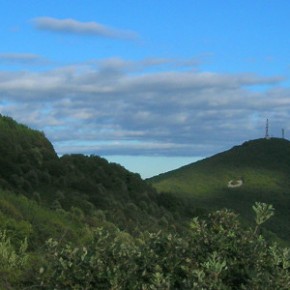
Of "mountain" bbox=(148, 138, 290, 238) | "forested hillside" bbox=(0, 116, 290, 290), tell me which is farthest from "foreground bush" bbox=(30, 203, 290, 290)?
"mountain" bbox=(148, 138, 290, 238)

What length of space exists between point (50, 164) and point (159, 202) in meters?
8.18

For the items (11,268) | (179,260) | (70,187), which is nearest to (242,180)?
(70,187)

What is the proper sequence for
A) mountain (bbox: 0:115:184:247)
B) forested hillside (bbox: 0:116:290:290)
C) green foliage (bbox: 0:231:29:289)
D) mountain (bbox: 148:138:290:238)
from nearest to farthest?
1. forested hillside (bbox: 0:116:290:290)
2. green foliage (bbox: 0:231:29:289)
3. mountain (bbox: 0:115:184:247)
4. mountain (bbox: 148:138:290:238)

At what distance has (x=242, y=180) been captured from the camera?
97.1m

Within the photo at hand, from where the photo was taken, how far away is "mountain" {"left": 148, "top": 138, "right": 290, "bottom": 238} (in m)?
84.8

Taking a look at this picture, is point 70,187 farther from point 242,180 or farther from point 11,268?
point 242,180

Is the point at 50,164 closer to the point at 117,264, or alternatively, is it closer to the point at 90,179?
the point at 90,179

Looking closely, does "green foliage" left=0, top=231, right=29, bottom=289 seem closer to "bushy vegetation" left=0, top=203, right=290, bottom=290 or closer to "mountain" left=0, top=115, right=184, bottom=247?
"bushy vegetation" left=0, top=203, right=290, bottom=290

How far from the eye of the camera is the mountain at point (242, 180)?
278 feet

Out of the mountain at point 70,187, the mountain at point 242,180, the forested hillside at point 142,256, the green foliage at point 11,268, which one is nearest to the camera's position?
the forested hillside at point 142,256

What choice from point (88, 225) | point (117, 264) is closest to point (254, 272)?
point (117, 264)

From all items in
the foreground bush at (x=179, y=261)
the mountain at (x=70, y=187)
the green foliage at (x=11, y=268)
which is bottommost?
the green foliage at (x=11, y=268)

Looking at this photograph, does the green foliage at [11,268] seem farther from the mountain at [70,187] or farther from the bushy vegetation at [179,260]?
the mountain at [70,187]

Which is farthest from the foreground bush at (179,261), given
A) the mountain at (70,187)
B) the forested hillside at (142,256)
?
the mountain at (70,187)
